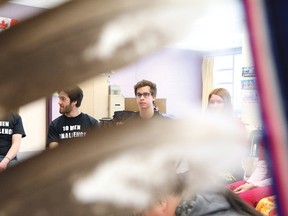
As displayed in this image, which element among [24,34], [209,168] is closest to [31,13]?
[24,34]

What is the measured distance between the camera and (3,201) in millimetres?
191

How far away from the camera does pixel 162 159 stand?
0.19 metres

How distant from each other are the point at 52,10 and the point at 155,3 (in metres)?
0.05

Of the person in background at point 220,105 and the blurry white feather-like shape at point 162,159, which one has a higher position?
the person in background at point 220,105

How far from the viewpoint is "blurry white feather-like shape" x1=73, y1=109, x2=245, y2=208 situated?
180 millimetres

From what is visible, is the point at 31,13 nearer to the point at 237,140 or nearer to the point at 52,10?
the point at 52,10

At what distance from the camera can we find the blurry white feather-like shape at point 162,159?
18 centimetres

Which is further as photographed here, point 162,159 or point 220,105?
point 220,105

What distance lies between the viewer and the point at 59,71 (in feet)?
0.63

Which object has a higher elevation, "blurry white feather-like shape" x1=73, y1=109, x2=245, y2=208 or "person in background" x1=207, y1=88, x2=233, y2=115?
"person in background" x1=207, y1=88, x2=233, y2=115

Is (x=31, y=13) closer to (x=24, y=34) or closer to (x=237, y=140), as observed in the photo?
(x=24, y=34)

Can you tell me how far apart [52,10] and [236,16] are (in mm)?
88

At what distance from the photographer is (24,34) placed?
0.19m

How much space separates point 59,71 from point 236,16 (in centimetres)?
9
